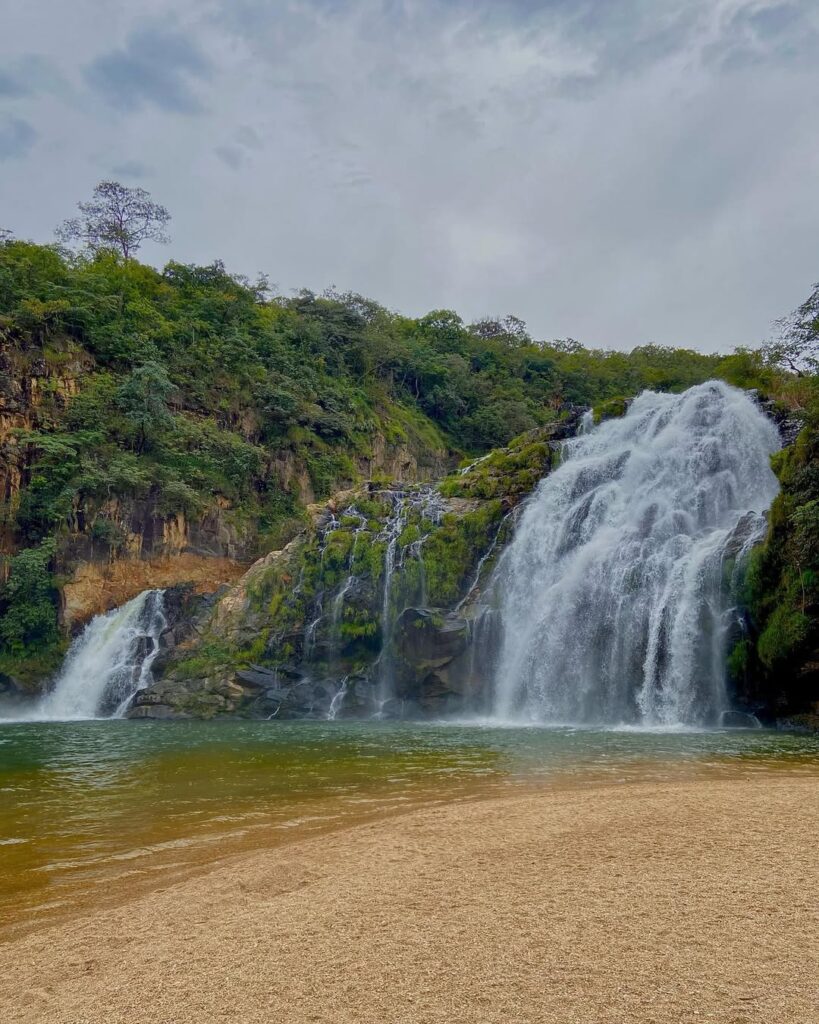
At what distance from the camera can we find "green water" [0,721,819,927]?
23.2ft

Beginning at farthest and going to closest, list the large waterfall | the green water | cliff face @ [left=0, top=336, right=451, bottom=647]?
cliff face @ [left=0, top=336, right=451, bottom=647]
the large waterfall
the green water

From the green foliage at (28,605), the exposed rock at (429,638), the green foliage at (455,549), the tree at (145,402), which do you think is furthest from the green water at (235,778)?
the tree at (145,402)

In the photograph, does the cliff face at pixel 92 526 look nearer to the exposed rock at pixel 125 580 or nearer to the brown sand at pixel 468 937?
the exposed rock at pixel 125 580

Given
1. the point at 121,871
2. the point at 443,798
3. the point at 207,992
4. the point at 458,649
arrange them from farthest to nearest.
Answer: the point at 458,649 → the point at 443,798 → the point at 121,871 → the point at 207,992

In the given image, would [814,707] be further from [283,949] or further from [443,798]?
[283,949]

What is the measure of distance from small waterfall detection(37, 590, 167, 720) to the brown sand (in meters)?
22.2

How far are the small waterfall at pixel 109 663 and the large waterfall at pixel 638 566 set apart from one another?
1425 cm

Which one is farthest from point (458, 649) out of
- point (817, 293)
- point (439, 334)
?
point (439, 334)

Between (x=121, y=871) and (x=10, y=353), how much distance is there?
1230 inches

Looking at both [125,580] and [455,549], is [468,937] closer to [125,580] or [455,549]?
[455,549]

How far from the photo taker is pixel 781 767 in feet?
37.6

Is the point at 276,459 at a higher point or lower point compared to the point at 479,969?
higher

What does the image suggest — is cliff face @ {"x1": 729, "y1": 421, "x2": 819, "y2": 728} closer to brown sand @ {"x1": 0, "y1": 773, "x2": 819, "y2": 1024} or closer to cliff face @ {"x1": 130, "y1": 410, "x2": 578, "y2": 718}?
cliff face @ {"x1": 130, "y1": 410, "x2": 578, "y2": 718}

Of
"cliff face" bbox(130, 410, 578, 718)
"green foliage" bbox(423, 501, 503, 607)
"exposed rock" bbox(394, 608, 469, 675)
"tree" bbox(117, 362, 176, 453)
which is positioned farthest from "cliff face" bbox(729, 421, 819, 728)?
"tree" bbox(117, 362, 176, 453)
